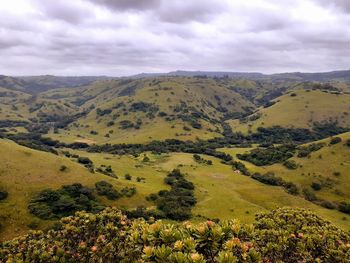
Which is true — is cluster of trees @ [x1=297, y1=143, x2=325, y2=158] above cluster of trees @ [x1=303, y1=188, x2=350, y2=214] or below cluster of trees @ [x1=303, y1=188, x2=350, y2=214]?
above

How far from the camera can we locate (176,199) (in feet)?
325

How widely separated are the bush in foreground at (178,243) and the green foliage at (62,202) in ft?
193

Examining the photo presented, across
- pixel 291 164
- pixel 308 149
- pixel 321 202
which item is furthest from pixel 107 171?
pixel 308 149

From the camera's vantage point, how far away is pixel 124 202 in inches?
3720

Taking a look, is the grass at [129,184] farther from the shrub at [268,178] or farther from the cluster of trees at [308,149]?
the cluster of trees at [308,149]

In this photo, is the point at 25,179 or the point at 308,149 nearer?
the point at 25,179

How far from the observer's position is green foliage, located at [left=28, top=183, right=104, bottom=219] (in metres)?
80.4

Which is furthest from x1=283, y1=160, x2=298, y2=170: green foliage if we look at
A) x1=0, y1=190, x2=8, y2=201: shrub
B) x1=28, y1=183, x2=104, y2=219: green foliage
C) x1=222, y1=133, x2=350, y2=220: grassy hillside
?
x1=0, y1=190, x2=8, y2=201: shrub

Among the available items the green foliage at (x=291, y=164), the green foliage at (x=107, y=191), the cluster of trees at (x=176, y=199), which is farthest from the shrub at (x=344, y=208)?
the green foliage at (x=107, y=191)

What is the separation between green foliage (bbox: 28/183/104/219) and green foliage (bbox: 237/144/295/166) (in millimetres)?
111532

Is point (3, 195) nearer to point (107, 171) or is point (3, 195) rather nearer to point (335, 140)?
point (107, 171)

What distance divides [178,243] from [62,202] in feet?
259

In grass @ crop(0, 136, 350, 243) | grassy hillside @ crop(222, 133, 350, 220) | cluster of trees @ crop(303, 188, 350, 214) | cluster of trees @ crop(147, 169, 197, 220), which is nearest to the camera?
grass @ crop(0, 136, 350, 243)

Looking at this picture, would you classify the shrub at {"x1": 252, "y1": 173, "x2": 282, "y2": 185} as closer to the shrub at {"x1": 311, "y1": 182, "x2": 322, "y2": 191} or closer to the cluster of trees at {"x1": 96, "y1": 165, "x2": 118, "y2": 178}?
the shrub at {"x1": 311, "y1": 182, "x2": 322, "y2": 191}
